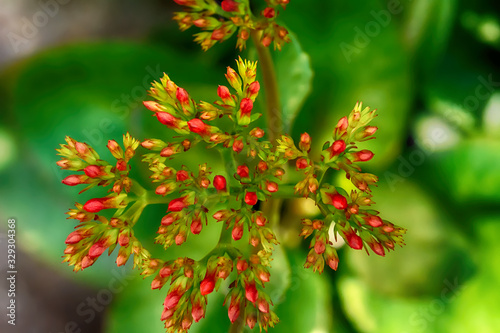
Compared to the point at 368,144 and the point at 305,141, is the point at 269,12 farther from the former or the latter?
the point at 368,144

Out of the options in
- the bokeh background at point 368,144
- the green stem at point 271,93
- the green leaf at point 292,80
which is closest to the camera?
the green stem at point 271,93

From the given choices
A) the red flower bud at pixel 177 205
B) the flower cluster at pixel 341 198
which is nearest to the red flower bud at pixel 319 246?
the flower cluster at pixel 341 198

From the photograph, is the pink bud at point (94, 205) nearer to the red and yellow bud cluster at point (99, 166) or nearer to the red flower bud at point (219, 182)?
the red and yellow bud cluster at point (99, 166)

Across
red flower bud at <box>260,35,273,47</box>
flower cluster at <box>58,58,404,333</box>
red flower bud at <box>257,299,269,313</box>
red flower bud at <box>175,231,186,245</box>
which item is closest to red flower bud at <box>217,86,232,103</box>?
flower cluster at <box>58,58,404,333</box>

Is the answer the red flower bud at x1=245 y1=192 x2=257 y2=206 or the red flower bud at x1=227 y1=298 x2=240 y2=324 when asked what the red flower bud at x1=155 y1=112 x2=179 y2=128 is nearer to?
the red flower bud at x1=245 y1=192 x2=257 y2=206

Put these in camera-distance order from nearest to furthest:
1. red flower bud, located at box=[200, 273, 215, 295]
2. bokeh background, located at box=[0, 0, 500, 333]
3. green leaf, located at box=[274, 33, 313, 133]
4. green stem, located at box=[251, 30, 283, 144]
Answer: red flower bud, located at box=[200, 273, 215, 295] → green stem, located at box=[251, 30, 283, 144] → green leaf, located at box=[274, 33, 313, 133] → bokeh background, located at box=[0, 0, 500, 333]

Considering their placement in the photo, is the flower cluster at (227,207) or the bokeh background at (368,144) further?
the bokeh background at (368,144)

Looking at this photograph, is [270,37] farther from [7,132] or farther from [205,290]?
[7,132]

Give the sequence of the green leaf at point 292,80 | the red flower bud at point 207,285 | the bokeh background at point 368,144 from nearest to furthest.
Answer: the red flower bud at point 207,285 < the green leaf at point 292,80 < the bokeh background at point 368,144
